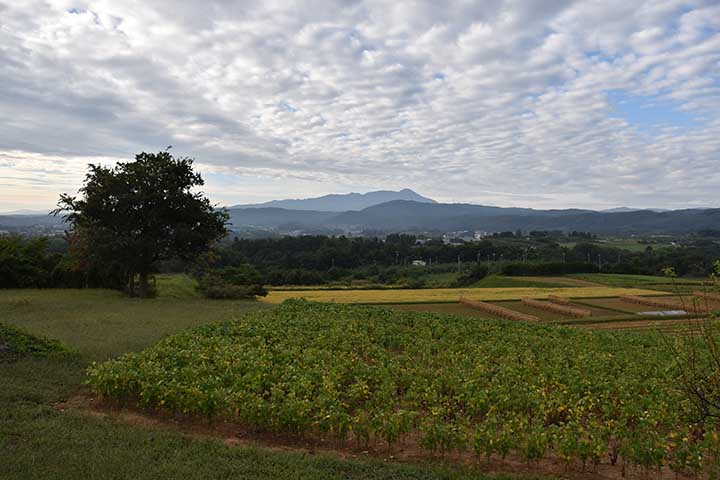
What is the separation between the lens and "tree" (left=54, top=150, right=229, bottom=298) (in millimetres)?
31109

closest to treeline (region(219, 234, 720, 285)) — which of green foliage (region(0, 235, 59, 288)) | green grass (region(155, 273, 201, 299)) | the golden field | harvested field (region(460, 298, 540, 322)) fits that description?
the golden field

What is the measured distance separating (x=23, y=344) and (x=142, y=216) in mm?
20214

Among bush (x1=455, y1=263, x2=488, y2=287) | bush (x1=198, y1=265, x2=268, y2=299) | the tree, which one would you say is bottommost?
bush (x1=455, y1=263, x2=488, y2=287)

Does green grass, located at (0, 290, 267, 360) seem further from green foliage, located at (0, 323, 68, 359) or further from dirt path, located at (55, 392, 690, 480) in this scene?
dirt path, located at (55, 392, 690, 480)

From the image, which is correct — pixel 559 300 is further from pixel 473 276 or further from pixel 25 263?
pixel 25 263

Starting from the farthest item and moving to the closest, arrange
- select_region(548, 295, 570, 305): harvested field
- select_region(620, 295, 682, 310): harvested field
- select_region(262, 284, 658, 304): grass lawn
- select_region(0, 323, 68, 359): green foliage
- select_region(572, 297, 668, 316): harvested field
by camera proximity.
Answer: select_region(262, 284, 658, 304): grass lawn
select_region(548, 295, 570, 305): harvested field
select_region(620, 295, 682, 310): harvested field
select_region(572, 297, 668, 316): harvested field
select_region(0, 323, 68, 359): green foliage

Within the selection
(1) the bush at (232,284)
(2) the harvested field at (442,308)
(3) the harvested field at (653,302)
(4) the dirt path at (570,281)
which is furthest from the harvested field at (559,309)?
(1) the bush at (232,284)

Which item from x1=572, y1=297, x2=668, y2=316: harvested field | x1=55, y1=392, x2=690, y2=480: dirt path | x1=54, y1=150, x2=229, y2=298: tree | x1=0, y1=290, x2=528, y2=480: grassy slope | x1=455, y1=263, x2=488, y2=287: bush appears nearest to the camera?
x1=0, y1=290, x2=528, y2=480: grassy slope

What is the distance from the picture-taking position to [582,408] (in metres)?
10.3

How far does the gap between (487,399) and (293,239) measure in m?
102

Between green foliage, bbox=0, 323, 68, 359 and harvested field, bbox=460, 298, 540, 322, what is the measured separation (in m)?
24.8

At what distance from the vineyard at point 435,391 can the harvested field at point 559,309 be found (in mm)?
14646

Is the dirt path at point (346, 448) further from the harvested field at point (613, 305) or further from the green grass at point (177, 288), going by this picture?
the green grass at point (177, 288)

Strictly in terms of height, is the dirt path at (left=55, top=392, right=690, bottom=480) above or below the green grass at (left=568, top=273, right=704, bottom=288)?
above
